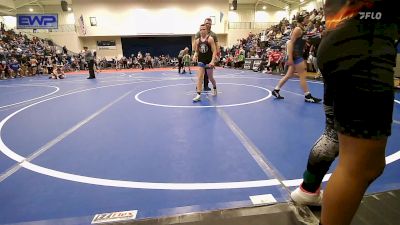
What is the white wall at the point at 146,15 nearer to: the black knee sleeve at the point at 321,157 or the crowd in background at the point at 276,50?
the crowd in background at the point at 276,50

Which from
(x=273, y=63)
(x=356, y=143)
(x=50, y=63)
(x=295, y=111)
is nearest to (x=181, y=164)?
(x=356, y=143)

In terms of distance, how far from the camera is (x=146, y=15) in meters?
27.4

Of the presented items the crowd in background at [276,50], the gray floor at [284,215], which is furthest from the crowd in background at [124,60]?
the gray floor at [284,215]

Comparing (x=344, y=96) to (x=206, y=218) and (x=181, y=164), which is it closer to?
(x=206, y=218)

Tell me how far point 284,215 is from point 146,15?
28.5 meters

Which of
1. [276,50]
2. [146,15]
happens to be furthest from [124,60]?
[276,50]

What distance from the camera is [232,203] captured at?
1.79 m

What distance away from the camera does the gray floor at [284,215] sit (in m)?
1.51

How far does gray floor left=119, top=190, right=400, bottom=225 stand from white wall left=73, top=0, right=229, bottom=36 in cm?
2808

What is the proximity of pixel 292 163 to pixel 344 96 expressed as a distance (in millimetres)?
1695

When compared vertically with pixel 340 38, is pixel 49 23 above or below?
above

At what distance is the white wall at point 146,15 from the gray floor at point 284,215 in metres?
28.1

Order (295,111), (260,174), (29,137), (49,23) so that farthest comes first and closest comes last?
(49,23), (295,111), (29,137), (260,174)

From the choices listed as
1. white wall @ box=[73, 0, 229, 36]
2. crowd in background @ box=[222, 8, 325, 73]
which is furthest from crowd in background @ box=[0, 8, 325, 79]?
white wall @ box=[73, 0, 229, 36]
